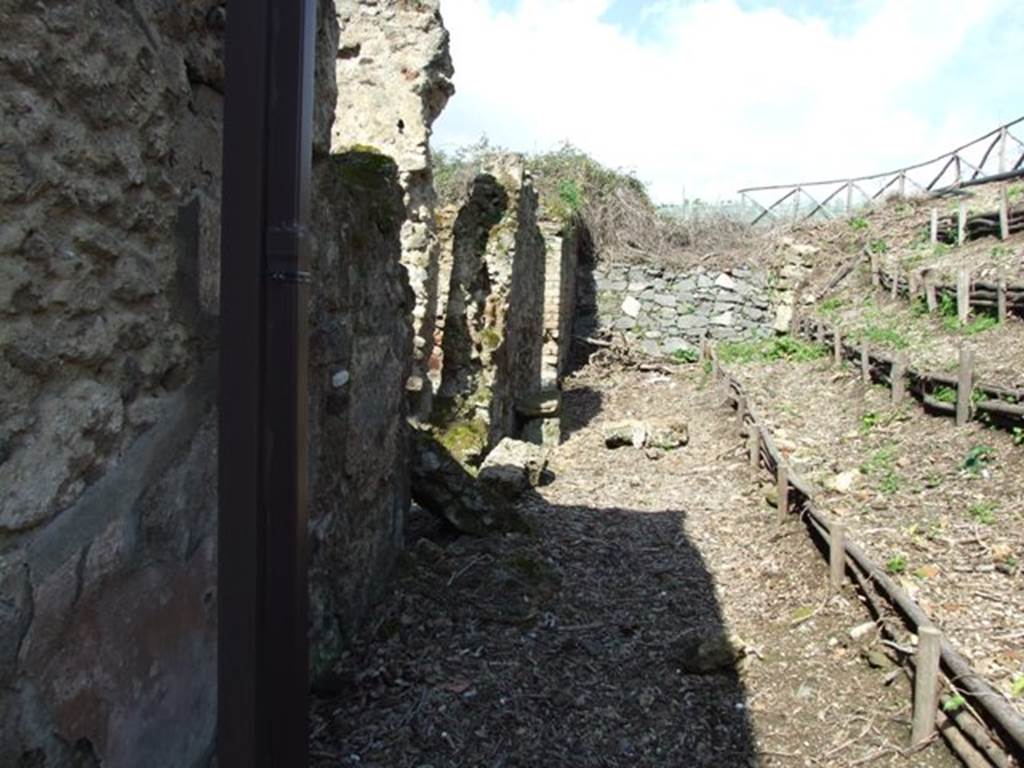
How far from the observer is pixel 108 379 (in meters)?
1.43

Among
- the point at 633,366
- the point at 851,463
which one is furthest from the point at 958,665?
the point at 633,366

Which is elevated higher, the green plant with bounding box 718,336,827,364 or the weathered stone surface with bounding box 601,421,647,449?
the green plant with bounding box 718,336,827,364

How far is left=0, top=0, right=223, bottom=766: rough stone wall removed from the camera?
1202mm

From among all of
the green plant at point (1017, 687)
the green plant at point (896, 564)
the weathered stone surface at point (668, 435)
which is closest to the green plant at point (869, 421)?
the weathered stone surface at point (668, 435)

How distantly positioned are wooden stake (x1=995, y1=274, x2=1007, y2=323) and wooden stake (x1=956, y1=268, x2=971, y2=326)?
0.54 meters

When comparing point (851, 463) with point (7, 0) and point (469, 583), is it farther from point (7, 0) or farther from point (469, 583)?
point (7, 0)

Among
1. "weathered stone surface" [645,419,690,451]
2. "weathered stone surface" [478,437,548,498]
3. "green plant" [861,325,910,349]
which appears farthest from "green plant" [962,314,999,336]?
"weathered stone surface" [478,437,548,498]

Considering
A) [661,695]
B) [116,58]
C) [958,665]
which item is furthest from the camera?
[661,695]

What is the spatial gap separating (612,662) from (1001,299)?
8.06 meters

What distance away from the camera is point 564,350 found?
14.0m

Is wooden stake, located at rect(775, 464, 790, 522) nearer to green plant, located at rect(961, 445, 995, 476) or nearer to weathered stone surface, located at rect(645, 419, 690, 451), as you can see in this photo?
green plant, located at rect(961, 445, 995, 476)

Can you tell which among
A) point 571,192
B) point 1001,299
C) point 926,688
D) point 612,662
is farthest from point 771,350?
point 926,688

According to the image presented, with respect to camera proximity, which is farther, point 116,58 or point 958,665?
point 958,665

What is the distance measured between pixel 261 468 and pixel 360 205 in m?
2.40
